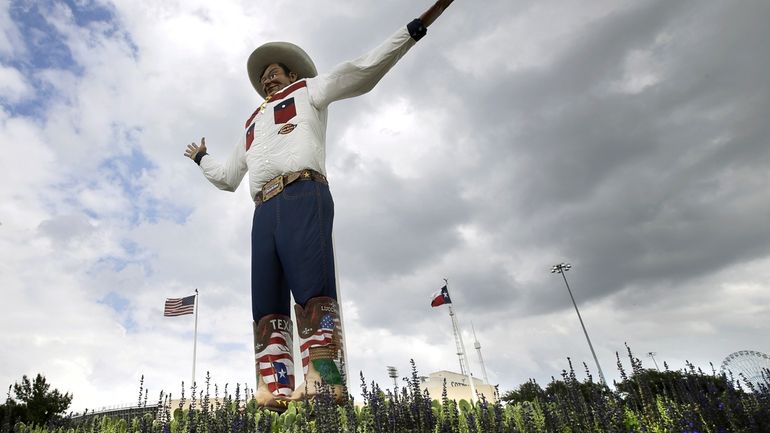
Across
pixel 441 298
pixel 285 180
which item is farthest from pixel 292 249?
pixel 441 298

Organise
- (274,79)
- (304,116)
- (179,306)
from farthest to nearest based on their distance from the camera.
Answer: (179,306)
(274,79)
(304,116)

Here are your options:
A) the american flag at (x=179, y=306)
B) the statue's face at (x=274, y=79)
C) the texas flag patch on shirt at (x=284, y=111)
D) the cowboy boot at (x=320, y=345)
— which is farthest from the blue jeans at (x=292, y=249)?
the american flag at (x=179, y=306)

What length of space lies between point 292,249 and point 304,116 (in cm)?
197

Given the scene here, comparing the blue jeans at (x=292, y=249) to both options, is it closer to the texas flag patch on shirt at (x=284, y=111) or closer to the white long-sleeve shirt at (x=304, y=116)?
the white long-sleeve shirt at (x=304, y=116)

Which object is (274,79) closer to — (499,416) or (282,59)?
(282,59)

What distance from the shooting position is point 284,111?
6.78m

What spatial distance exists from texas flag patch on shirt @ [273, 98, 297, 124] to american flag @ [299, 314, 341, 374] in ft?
9.43

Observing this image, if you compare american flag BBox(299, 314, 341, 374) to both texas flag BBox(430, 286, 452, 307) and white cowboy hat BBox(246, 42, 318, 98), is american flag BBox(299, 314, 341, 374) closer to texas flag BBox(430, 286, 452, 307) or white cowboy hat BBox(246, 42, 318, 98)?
white cowboy hat BBox(246, 42, 318, 98)

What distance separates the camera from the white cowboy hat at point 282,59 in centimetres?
788

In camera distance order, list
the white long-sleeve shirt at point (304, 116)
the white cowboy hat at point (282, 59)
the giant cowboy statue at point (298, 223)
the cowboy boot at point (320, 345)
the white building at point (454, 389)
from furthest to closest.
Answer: the white building at point (454, 389), the white cowboy hat at point (282, 59), the white long-sleeve shirt at point (304, 116), the giant cowboy statue at point (298, 223), the cowboy boot at point (320, 345)

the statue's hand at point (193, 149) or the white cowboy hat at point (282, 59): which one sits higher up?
the white cowboy hat at point (282, 59)

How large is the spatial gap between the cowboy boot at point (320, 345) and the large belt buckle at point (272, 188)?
1498 mm

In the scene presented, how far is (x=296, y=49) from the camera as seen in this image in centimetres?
794

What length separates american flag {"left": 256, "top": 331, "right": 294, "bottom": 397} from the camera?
559cm
